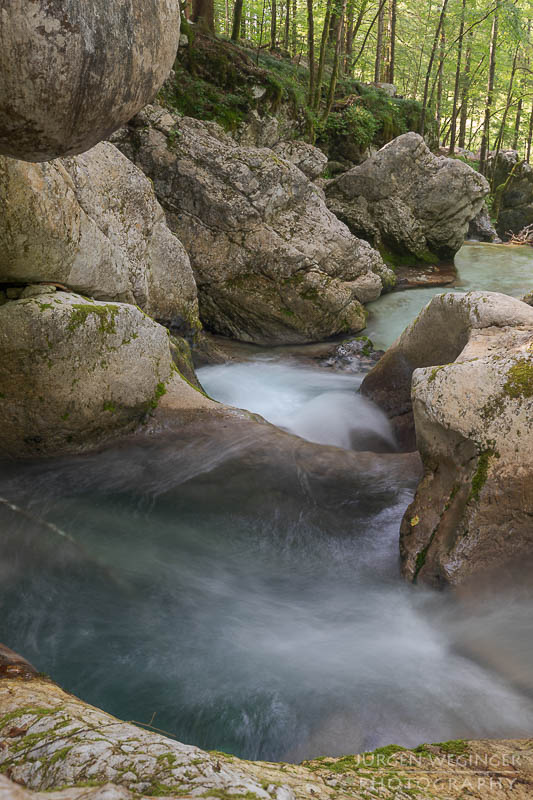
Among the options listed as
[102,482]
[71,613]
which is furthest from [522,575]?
[102,482]

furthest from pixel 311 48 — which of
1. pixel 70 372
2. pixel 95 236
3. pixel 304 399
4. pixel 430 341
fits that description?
pixel 70 372

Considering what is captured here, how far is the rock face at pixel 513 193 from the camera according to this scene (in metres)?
23.1

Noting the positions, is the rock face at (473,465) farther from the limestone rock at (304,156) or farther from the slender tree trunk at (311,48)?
the slender tree trunk at (311,48)

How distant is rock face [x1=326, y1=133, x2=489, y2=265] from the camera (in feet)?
43.8

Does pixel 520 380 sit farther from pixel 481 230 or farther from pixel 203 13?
pixel 481 230

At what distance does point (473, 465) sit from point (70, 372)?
3441 mm

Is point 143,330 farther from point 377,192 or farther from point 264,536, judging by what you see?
point 377,192

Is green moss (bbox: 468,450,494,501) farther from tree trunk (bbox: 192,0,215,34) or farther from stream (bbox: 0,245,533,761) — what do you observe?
tree trunk (bbox: 192,0,215,34)

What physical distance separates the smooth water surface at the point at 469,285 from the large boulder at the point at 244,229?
1.15 metres

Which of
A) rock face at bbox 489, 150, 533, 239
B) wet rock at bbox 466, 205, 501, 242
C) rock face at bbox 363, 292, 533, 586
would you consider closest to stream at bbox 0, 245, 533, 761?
rock face at bbox 363, 292, 533, 586

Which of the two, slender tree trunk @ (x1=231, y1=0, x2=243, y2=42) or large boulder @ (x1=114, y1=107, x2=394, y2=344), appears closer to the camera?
large boulder @ (x1=114, y1=107, x2=394, y2=344)

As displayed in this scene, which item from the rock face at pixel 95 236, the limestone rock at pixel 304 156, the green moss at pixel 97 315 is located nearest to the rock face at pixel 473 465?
the green moss at pixel 97 315

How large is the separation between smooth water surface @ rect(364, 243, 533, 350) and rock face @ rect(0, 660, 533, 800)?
829cm

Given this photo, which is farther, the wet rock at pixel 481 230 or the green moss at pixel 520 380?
the wet rock at pixel 481 230
